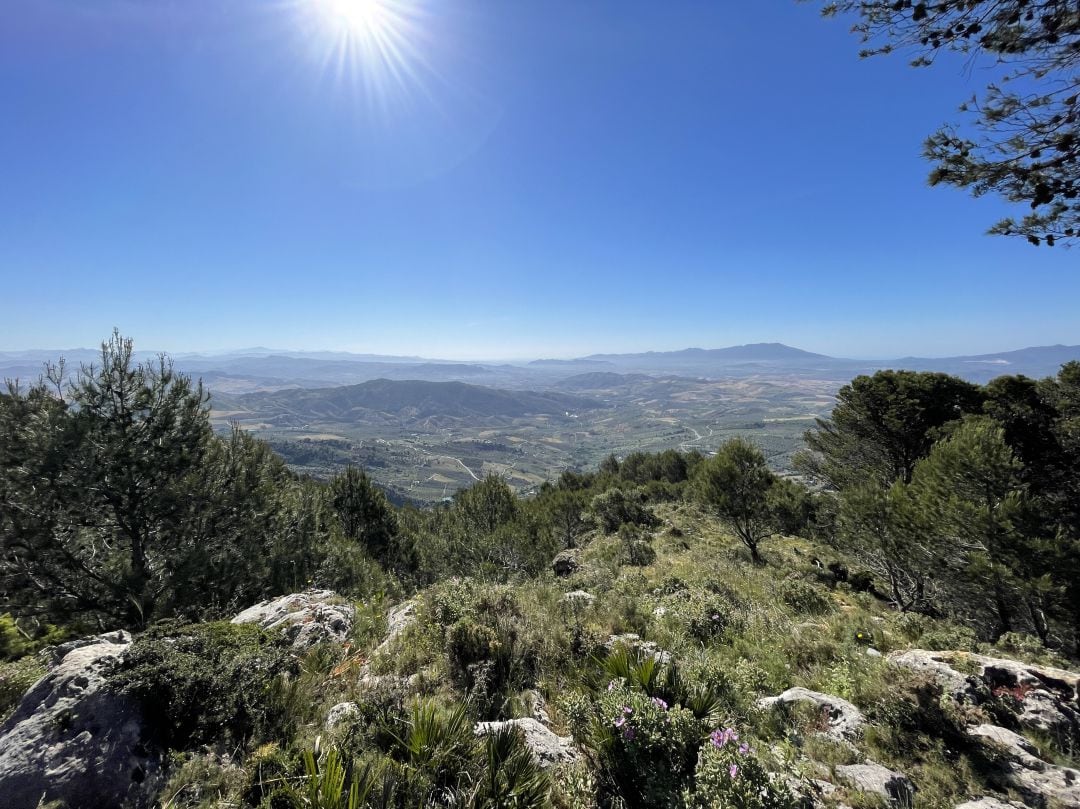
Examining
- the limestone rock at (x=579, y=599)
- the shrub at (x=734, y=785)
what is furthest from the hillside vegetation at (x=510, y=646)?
the limestone rock at (x=579, y=599)

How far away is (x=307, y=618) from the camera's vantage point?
6652mm

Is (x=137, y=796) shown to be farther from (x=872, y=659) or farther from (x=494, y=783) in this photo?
(x=872, y=659)

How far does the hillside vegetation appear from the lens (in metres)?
3.33

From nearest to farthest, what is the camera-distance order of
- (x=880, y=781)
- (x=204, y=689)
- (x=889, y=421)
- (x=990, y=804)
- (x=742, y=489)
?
(x=990, y=804) < (x=880, y=781) < (x=204, y=689) < (x=742, y=489) < (x=889, y=421)

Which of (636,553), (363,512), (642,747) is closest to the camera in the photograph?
(642,747)

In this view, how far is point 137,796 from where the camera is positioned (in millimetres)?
3084

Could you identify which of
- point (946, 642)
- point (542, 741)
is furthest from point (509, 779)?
point (946, 642)

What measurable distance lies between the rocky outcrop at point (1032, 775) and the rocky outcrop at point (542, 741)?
13.3 ft

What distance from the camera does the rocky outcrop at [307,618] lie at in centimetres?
616

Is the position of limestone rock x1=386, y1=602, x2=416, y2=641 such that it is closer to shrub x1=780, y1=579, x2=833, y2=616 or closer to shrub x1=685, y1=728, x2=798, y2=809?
shrub x1=685, y1=728, x2=798, y2=809

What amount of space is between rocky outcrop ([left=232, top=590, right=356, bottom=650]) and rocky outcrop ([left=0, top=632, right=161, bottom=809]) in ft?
8.13

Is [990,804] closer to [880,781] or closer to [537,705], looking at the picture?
[880,781]

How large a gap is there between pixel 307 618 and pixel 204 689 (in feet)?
9.37

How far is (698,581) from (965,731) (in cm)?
722
